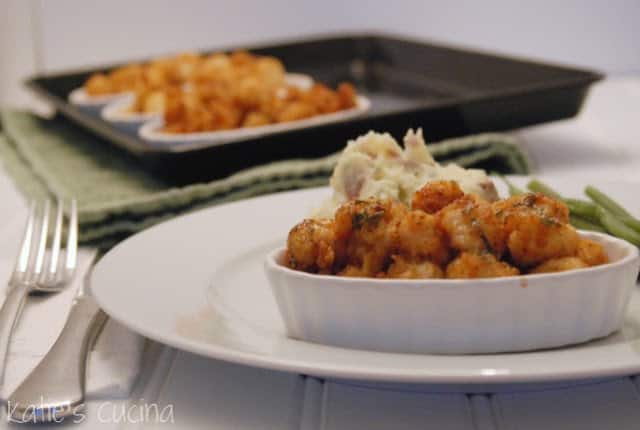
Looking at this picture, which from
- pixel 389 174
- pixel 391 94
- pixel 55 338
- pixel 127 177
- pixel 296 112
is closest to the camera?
pixel 55 338

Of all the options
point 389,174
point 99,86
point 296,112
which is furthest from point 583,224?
point 99,86

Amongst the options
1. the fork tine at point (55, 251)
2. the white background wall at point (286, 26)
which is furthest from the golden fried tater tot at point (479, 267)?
the white background wall at point (286, 26)

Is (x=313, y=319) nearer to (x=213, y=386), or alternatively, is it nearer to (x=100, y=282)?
(x=213, y=386)

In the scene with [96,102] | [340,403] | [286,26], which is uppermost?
[340,403]

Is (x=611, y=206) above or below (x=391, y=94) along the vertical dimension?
above

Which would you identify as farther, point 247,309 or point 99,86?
point 99,86

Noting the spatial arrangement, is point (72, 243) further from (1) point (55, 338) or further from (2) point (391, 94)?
(2) point (391, 94)

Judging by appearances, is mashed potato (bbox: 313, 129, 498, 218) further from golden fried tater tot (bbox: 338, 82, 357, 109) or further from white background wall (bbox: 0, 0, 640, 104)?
white background wall (bbox: 0, 0, 640, 104)

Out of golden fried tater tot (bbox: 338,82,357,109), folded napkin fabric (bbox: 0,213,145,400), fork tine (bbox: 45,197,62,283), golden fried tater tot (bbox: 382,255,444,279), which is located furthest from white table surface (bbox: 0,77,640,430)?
golden fried tater tot (bbox: 338,82,357,109)
